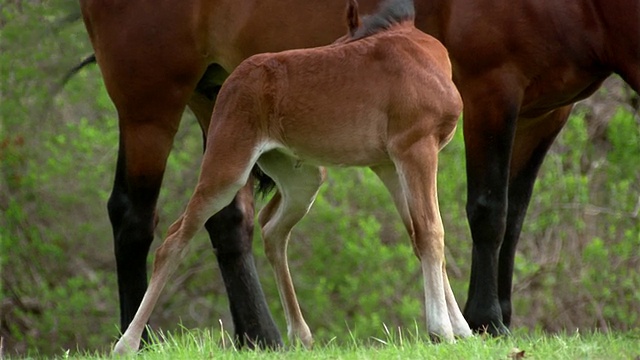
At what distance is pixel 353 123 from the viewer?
18.4ft

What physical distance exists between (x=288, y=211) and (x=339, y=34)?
41.8 inches

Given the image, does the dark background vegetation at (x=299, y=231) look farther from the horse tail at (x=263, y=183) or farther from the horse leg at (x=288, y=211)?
the horse leg at (x=288, y=211)

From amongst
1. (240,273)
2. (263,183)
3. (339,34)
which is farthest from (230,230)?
(339,34)

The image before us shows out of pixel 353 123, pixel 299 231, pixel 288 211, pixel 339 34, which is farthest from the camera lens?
pixel 299 231

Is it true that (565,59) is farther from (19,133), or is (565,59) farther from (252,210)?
(19,133)

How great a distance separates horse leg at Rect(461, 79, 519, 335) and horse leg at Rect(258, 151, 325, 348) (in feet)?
2.75

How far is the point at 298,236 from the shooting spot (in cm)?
1541

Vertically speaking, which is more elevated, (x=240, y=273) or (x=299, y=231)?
(x=240, y=273)

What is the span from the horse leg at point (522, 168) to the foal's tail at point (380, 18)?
143 centimetres

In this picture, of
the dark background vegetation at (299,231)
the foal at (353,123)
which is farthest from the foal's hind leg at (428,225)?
the dark background vegetation at (299,231)

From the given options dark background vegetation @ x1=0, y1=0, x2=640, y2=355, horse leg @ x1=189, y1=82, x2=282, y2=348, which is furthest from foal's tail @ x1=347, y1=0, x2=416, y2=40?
dark background vegetation @ x1=0, y1=0, x2=640, y2=355

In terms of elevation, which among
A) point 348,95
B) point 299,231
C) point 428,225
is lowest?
point 299,231

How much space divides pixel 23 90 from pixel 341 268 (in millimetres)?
4540

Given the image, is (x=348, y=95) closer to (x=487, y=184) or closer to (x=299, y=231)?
(x=487, y=184)
